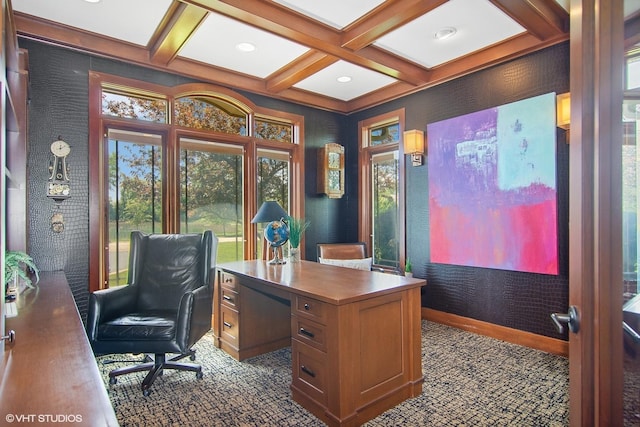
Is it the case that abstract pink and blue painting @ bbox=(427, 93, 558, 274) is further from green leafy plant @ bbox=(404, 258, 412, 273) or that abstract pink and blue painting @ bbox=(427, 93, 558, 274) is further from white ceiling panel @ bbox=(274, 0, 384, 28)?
white ceiling panel @ bbox=(274, 0, 384, 28)

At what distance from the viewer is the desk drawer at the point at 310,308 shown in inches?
85.7

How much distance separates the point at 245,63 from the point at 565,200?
3.40 m

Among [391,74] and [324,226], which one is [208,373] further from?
[391,74]

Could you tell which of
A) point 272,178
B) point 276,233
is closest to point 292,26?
point 276,233

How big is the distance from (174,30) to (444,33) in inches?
92.6

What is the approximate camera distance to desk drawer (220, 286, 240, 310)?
3150 mm

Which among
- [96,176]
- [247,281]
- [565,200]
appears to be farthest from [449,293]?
[96,176]

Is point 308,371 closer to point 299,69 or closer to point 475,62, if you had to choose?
point 299,69

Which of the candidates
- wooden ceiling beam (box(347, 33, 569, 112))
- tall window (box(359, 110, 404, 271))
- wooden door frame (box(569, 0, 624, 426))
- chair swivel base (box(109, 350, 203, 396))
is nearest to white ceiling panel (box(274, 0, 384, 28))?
wooden ceiling beam (box(347, 33, 569, 112))

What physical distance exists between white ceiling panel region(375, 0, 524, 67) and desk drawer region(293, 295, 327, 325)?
8.04 feet

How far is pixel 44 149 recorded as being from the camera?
3166 mm

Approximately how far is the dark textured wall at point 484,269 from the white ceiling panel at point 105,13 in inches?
116

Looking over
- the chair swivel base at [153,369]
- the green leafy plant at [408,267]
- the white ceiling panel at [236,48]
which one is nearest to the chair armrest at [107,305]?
the chair swivel base at [153,369]

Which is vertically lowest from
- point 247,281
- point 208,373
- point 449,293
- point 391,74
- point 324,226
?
point 208,373
